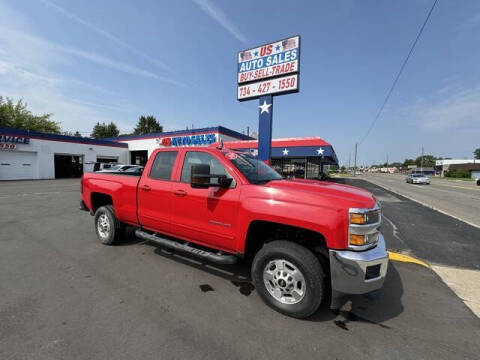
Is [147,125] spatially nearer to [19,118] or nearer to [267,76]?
[19,118]

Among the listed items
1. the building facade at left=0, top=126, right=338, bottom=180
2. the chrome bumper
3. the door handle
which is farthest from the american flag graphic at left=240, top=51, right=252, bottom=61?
the chrome bumper

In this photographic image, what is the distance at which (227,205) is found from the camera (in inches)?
116

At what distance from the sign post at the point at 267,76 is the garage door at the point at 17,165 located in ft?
85.1

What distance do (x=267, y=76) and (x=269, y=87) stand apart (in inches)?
17.7

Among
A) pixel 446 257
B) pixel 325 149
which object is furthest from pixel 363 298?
pixel 325 149

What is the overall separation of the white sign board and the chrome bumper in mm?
7656

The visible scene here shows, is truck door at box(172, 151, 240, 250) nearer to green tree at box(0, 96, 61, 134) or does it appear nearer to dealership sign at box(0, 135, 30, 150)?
dealership sign at box(0, 135, 30, 150)

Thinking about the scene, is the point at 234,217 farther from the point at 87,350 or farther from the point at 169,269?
the point at 87,350

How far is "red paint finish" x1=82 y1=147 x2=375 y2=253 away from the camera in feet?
7.79

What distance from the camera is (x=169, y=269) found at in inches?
143

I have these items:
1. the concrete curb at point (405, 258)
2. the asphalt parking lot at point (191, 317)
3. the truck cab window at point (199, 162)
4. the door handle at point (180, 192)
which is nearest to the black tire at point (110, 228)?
the asphalt parking lot at point (191, 317)

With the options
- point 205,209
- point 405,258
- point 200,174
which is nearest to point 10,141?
point 205,209

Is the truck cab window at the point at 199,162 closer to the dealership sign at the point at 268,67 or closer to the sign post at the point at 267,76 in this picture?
the sign post at the point at 267,76

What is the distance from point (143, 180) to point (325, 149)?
14.1 metres
